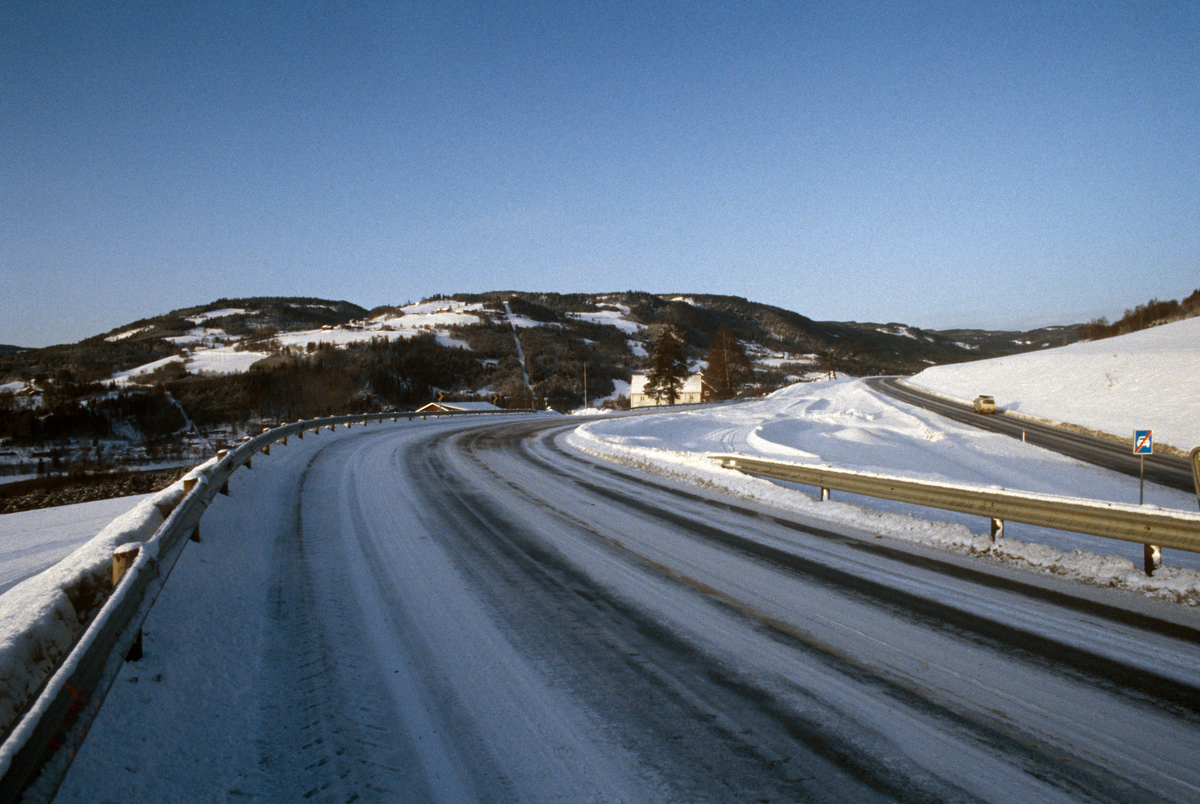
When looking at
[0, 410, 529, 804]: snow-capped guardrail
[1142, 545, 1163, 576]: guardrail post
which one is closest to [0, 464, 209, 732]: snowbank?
[0, 410, 529, 804]: snow-capped guardrail

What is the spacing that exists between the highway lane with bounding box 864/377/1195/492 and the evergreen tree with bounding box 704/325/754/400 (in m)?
24.9

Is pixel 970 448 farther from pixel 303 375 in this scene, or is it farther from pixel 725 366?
pixel 303 375

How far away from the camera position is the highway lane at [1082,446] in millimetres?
22750

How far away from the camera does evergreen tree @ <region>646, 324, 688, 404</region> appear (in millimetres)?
61344

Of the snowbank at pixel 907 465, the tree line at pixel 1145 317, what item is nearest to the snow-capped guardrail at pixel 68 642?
the snowbank at pixel 907 465

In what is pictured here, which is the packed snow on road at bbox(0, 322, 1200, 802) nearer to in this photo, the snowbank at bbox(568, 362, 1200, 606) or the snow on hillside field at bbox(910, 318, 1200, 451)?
the snowbank at bbox(568, 362, 1200, 606)

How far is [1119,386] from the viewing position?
37219 millimetres

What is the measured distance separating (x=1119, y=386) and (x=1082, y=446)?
12396 mm

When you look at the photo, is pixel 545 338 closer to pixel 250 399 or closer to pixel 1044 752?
pixel 250 399

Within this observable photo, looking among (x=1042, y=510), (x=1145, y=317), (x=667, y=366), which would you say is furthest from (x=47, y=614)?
(x=1145, y=317)

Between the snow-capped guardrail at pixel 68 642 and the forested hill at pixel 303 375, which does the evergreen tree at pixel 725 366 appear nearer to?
the forested hill at pixel 303 375

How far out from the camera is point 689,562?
22.3 feet

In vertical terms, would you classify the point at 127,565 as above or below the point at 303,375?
below

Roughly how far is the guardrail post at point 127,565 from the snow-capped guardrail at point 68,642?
0.03 meters
